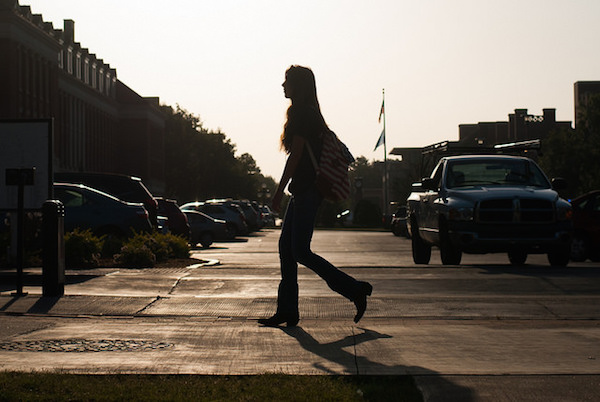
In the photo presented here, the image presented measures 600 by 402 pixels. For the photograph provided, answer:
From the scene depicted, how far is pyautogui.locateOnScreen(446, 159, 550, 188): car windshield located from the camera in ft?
50.2

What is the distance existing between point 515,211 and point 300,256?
731 cm

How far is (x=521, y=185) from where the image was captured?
15102mm

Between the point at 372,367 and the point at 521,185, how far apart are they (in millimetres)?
9828

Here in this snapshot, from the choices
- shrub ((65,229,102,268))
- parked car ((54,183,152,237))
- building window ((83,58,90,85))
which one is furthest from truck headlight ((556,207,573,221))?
building window ((83,58,90,85))

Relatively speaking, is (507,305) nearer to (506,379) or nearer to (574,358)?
(574,358)

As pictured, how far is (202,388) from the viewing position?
510 centimetres

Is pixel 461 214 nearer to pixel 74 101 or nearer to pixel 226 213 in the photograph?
pixel 226 213

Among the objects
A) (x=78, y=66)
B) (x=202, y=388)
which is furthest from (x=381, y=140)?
(x=202, y=388)

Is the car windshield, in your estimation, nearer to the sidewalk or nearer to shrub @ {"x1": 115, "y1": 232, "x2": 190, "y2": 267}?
the sidewalk

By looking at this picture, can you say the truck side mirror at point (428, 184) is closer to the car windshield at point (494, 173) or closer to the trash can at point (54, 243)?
the car windshield at point (494, 173)

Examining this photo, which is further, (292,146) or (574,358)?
(292,146)

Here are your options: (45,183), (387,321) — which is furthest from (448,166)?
(387,321)

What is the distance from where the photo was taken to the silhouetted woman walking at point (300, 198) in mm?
7781

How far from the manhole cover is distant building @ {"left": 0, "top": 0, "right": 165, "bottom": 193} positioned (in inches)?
1268
